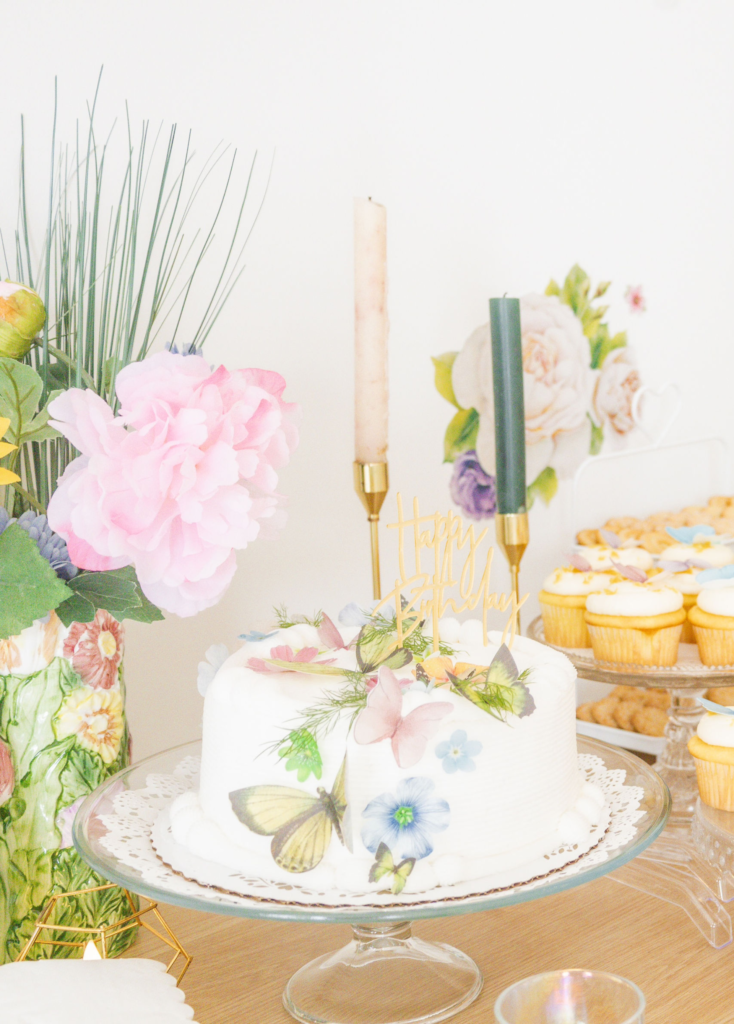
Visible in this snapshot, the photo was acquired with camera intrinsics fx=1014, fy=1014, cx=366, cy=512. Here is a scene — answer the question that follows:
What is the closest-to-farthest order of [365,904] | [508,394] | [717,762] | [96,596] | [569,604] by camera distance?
[365,904], [96,596], [717,762], [508,394], [569,604]

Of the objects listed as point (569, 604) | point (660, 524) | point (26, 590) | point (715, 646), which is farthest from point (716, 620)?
point (26, 590)

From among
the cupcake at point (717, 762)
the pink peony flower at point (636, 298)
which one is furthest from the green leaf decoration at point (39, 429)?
the pink peony flower at point (636, 298)

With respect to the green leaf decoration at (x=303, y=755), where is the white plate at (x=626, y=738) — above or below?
below

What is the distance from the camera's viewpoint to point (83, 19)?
955 millimetres

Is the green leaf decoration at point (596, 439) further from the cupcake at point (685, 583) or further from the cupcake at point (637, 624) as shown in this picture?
the cupcake at point (637, 624)

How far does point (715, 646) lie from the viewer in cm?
103

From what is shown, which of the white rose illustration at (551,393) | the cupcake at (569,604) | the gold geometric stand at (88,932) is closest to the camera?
the gold geometric stand at (88,932)

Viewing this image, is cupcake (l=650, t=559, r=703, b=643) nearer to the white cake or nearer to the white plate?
the white plate

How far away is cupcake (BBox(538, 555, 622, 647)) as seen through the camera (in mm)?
1114

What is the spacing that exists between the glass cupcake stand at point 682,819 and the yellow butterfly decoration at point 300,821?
1.13 feet

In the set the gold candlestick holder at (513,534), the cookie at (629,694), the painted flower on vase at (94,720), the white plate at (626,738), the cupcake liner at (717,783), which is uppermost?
the gold candlestick holder at (513,534)

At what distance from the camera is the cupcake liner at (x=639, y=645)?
1038 mm

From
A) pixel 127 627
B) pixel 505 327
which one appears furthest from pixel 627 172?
pixel 127 627

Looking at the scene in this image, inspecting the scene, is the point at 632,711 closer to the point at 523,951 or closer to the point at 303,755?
the point at 523,951
